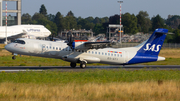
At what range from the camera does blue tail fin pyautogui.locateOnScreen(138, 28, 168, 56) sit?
28.9 metres

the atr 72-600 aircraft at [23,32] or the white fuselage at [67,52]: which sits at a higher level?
the atr 72-600 aircraft at [23,32]

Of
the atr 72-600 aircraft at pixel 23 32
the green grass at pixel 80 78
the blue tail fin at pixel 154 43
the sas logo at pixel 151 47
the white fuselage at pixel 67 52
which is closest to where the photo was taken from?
the green grass at pixel 80 78

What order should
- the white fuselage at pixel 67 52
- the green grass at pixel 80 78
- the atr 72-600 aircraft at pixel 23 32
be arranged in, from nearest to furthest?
the green grass at pixel 80 78
the white fuselage at pixel 67 52
the atr 72-600 aircraft at pixel 23 32

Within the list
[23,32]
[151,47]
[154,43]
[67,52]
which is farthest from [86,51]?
[23,32]

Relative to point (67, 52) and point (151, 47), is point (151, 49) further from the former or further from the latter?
point (67, 52)

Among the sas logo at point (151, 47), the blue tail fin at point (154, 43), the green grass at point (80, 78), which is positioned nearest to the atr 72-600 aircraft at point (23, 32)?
the blue tail fin at point (154, 43)

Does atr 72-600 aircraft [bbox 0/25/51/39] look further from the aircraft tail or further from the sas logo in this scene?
the sas logo

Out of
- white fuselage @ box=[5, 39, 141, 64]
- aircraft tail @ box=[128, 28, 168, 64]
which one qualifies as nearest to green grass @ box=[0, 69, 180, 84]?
white fuselage @ box=[5, 39, 141, 64]

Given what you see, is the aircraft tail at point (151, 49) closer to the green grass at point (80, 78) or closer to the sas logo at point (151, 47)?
the sas logo at point (151, 47)

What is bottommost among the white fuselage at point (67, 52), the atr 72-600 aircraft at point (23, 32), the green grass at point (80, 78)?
the green grass at point (80, 78)

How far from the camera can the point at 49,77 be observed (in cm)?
2011

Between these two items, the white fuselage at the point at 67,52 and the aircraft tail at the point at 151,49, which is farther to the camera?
the aircraft tail at the point at 151,49

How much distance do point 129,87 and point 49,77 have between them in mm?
7517

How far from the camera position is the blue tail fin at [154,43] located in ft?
94.8
